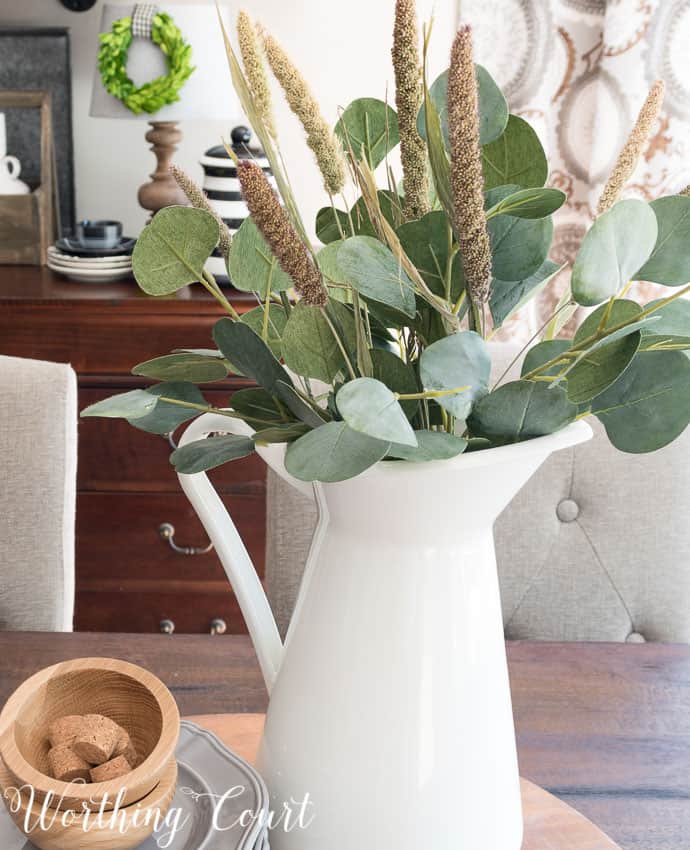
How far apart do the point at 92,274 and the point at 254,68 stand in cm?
158

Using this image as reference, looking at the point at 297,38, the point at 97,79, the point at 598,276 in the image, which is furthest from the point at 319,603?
the point at 297,38

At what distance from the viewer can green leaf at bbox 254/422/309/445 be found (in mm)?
485

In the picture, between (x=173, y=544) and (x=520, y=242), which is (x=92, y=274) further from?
(x=520, y=242)

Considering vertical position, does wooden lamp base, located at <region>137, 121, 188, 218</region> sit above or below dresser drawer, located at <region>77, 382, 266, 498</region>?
above

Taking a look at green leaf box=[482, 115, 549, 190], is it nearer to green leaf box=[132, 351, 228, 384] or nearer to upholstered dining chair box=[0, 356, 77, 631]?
green leaf box=[132, 351, 228, 384]

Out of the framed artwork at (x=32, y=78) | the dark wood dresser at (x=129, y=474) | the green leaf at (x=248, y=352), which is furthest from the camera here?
the framed artwork at (x=32, y=78)

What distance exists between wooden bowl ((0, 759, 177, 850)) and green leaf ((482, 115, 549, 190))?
34cm

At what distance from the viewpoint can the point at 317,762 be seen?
53 cm

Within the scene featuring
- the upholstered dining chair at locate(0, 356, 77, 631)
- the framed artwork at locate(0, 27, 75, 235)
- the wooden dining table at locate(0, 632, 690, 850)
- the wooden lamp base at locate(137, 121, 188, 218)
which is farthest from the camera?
the framed artwork at locate(0, 27, 75, 235)

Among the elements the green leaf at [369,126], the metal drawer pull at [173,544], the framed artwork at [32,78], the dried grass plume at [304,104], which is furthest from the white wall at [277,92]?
the dried grass plume at [304,104]

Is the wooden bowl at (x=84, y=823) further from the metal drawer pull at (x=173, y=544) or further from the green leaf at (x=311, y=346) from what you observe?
the metal drawer pull at (x=173, y=544)

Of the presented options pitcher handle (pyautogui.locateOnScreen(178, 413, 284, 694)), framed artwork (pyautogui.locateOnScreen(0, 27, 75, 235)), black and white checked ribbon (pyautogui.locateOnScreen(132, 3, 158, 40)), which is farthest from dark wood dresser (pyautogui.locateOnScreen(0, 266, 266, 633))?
pitcher handle (pyautogui.locateOnScreen(178, 413, 284, 694))

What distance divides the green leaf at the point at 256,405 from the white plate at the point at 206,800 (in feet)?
0.66

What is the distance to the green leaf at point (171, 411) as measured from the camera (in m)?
0.54
